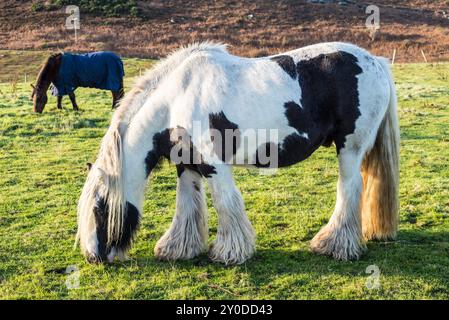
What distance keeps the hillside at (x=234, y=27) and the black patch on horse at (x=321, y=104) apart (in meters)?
24.5

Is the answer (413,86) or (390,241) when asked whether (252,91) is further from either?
(413,86)

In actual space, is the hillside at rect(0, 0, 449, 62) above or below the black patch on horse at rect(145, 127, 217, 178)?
above

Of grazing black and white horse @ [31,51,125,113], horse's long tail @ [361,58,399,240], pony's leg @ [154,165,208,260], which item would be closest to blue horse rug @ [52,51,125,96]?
grazing black and white horse @ [31,51,125,113]

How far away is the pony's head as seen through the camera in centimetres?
480

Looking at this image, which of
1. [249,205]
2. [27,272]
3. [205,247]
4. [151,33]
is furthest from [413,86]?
[151,33]

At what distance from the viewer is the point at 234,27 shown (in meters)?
38.4

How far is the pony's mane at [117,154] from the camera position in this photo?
4801 millimetres

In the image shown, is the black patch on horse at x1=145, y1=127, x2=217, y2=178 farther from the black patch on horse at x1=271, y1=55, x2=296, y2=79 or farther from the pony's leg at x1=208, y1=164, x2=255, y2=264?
the black patch on horse at x1=271, y1=55, x2=296, y2=79

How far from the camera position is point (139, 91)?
500cm

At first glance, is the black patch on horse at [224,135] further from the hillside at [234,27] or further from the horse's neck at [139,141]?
the hillside at [234,27]

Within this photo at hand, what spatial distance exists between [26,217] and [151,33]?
30.5m

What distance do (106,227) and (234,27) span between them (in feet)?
115

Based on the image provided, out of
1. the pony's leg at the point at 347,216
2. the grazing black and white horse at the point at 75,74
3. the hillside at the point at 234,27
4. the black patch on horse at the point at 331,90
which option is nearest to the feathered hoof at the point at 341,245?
the pony's leg at the point at 347,216

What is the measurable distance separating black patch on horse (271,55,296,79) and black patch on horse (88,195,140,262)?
190 cm
